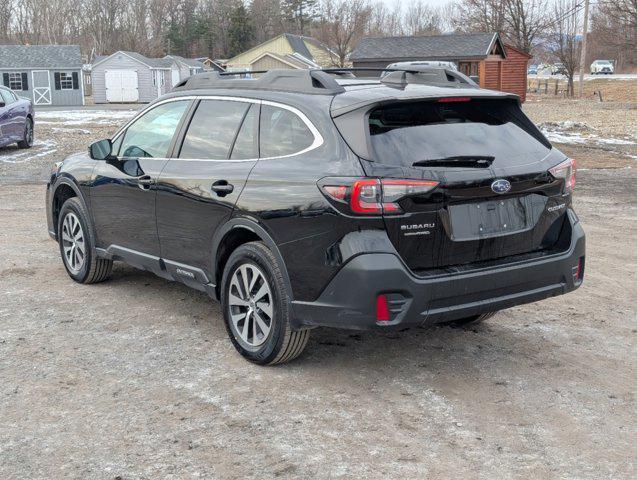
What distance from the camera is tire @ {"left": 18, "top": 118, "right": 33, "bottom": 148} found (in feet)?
64.4

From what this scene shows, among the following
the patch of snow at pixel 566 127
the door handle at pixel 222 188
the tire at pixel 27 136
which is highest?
the door handle at pixel 222 188

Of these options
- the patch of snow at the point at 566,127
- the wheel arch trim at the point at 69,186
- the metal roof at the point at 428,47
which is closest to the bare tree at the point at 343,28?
the metal roof at the point at 428,47

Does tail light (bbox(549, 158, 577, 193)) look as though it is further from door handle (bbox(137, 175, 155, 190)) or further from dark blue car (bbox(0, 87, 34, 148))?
dark blue car (bbox(0, 87, 34, 148))

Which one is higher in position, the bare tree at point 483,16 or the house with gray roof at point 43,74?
the bare tree at point 483,16

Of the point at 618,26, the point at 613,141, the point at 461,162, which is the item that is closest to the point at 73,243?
the point at 461,162

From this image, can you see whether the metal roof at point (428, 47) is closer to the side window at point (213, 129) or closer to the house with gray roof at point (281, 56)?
the house with gray roof at point (281, 56)

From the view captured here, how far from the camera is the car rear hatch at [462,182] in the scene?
14.3 feet

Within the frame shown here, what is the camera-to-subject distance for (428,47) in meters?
49.8

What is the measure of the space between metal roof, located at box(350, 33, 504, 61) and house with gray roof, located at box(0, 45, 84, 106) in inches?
764

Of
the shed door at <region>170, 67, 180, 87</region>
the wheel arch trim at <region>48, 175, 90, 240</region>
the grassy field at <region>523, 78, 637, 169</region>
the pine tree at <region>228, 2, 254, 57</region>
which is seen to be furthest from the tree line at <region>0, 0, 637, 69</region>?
the wheel arch trim at <region>48, 175, 90, 240</region>

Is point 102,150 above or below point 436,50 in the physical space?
below

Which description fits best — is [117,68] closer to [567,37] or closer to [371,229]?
[567,37]

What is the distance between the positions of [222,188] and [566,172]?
2093 millimetres

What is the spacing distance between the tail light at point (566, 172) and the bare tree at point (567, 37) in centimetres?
5588
